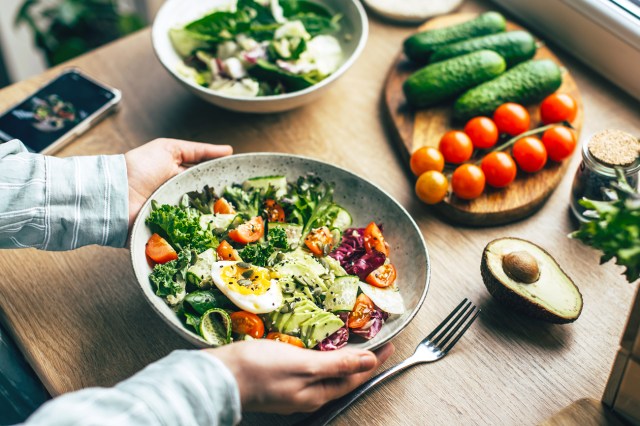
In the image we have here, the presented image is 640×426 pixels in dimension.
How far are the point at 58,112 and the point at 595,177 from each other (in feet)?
4.91

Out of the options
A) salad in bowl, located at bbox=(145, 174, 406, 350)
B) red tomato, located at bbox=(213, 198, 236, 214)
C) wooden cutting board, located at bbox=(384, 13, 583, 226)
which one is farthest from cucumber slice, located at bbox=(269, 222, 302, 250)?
wooden cutting board, located at bbox=(384, 13, 583, 226)

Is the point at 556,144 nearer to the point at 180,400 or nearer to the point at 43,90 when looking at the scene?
the point at 180,400

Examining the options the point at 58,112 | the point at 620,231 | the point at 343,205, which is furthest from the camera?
the point at 58,112

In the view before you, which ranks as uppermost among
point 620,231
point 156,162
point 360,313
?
point 620,231

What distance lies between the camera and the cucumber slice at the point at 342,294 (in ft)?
3.95

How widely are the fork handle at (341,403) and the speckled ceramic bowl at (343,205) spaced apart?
0.08m

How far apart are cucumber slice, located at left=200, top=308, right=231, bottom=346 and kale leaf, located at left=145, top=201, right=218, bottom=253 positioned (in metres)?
0.17

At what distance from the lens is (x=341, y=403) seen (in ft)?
3.81

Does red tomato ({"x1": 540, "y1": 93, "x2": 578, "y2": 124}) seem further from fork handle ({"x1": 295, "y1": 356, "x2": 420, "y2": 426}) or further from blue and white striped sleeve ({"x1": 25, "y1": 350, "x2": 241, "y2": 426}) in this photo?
blue and white striped sleeve ({"x1": 25, "y1": 350, "x2": 241, "y2": 426})

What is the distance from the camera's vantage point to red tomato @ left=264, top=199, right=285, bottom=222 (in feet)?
4.58

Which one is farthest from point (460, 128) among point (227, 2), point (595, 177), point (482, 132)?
point (227, 2)

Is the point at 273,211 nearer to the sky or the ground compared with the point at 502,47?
nearer to the ground

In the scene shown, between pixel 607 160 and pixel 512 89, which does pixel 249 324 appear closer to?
pixel 607 160

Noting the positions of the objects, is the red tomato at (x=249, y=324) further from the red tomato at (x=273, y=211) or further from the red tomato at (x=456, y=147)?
the red tomato at (x=456, y=147)
